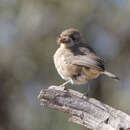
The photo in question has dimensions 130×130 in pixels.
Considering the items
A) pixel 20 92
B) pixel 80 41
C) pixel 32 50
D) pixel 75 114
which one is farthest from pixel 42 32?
pixel 75 114

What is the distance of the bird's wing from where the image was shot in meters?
8.59

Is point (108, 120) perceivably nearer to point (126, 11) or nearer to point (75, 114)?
point (75, 114)

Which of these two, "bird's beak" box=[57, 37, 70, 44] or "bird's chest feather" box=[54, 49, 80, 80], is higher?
"bird's beak" box=[57, 37, 70, 44]

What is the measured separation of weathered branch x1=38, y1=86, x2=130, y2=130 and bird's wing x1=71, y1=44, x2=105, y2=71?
0.59m

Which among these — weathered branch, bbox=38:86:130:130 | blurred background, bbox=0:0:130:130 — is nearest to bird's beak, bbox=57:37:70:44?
weathered branch, bbox=38:86:130:130

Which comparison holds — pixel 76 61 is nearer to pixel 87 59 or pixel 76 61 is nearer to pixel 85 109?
pixel 87 59

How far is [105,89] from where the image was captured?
16.1 m

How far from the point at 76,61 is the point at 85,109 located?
1.16 meters

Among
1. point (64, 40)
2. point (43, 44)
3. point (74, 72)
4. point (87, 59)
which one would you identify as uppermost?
point (43, 44)

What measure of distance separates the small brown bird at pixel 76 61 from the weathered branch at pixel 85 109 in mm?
616

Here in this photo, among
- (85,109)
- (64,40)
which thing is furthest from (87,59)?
(85,109)

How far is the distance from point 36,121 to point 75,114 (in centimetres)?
735

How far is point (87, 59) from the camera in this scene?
877cm

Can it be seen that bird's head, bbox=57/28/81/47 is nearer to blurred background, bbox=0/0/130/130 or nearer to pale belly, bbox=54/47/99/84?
pale belly, bbox=54/47/99/84
